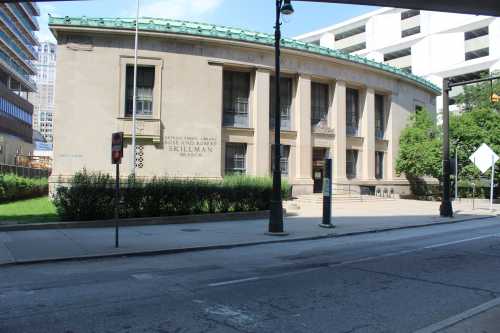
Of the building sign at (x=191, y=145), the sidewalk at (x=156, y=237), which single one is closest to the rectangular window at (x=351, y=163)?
the building sign at (x=191, y=145)

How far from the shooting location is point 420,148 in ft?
124

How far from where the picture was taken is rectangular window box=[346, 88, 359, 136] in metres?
39.9

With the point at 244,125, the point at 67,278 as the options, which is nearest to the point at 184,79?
the point at 244,125

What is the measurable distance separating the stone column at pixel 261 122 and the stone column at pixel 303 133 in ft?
9.17

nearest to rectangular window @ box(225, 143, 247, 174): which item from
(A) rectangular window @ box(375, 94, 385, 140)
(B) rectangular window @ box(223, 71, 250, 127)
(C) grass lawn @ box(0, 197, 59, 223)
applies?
(B) rectangular window @ box(223, 71, 250, 127)

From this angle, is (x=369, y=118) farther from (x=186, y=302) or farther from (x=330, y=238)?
(x=186, y=302)

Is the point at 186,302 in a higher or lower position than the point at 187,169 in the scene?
lower

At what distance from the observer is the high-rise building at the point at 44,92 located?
151 meters

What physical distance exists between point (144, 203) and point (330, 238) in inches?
287

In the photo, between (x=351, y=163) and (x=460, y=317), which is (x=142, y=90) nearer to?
(x=351, y=163)

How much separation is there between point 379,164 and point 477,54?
4328 cm

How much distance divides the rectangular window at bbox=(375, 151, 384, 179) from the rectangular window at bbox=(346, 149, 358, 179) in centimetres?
277

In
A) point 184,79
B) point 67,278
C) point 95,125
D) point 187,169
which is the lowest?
point 67,278

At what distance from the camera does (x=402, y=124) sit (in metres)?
43.3
